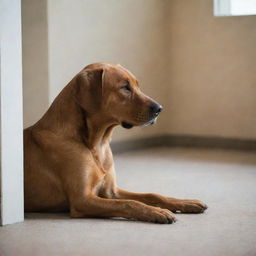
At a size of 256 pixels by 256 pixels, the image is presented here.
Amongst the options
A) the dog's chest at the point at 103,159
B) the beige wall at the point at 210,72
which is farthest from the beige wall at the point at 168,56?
the dog's chest at the point at 103,159

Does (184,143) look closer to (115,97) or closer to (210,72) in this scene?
(210,72)

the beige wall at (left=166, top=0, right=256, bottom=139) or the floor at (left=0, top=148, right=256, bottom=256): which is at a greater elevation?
the beige wall at (left=166, top=0, right=256, bottom=139)

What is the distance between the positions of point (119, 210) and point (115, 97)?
580mm

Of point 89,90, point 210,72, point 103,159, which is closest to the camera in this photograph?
point 89,90

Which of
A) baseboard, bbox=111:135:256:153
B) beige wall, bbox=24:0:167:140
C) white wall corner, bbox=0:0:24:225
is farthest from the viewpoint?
baseboard, bbox=111:135:256:153

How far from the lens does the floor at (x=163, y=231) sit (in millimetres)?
2355

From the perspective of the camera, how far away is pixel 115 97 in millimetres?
3039

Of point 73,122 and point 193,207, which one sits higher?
point 73,122

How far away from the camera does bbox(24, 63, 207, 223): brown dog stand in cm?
295

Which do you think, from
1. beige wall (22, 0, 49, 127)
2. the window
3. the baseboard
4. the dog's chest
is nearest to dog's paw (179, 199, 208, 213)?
the dog's chest

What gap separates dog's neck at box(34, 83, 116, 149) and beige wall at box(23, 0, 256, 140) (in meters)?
1.90

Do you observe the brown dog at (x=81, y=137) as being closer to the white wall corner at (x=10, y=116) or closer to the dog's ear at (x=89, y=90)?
the dog's ear at (x=89, y=90)

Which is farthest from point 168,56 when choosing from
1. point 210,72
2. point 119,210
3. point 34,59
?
point 119,210

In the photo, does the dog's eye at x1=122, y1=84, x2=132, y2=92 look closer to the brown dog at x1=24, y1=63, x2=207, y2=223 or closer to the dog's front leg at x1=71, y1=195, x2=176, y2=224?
the brown dog at x1=24, y1=63, x2=207, y2=223
